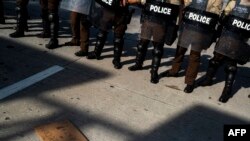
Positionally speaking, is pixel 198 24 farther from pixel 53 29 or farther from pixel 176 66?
Answer: pixel 53 29

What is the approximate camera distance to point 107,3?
596 cm

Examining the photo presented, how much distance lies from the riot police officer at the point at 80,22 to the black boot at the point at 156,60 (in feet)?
4.81

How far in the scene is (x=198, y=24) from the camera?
5.36 m

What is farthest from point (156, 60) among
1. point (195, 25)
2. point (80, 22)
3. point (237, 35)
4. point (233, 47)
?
point (80, 22)

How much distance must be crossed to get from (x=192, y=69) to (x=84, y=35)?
224 cm

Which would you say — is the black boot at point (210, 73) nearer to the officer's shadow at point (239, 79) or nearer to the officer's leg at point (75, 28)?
the officer's shadow at point (239, 79)

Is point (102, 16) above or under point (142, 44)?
above

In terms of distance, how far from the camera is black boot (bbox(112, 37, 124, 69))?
6234 mm

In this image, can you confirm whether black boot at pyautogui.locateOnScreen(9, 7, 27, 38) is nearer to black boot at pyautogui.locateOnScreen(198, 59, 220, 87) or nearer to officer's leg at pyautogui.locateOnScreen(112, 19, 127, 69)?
officer's leg at pyautogui.locateOnScreen(112, 19, 127, 69)

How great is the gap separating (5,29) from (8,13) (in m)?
1.36

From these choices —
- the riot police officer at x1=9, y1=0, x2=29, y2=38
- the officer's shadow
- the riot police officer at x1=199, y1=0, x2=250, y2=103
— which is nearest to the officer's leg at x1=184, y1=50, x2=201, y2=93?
the riot police officer at x1=199, y1=0, x2=250, y2=103

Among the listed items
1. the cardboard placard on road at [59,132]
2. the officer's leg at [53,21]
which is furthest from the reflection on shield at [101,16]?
the cardboard placard on road at [59,132]

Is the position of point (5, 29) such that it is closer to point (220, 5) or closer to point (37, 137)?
point (37, 137)

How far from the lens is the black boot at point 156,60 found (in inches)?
230
